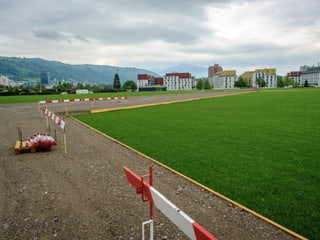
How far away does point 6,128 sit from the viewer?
12.5 meters


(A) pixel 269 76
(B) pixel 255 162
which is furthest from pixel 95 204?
(A) pixel 269 76

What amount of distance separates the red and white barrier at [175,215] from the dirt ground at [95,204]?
1240 millimetres

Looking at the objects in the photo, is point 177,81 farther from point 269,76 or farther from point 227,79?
point 269,76

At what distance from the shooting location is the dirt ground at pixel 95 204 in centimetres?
338

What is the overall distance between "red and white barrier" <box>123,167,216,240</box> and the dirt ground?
4.07 feet

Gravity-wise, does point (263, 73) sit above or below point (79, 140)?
above

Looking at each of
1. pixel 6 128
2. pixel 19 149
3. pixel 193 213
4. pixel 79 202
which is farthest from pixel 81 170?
pixel 6 128

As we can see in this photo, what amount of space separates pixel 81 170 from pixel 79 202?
181cm

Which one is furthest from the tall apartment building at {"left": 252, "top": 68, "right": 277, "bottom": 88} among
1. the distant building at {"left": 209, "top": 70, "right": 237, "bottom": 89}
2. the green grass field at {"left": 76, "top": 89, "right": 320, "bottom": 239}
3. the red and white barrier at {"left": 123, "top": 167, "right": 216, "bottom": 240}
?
the red and white barrier at {"left": 123, "top": 167, "right": 216, "bottom": 240}

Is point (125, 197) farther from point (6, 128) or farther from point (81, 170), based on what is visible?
point (6, 128)

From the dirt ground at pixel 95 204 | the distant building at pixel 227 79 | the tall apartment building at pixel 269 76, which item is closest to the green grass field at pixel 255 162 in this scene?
the dirt ground at pixel 95 204

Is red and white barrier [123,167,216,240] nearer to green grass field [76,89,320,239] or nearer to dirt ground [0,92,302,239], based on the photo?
dirt ground [0,92,302,239]

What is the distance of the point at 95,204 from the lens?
420cm

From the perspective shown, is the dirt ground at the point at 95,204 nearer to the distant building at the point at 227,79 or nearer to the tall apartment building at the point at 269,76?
the tall apartment building at the point at 269,76
